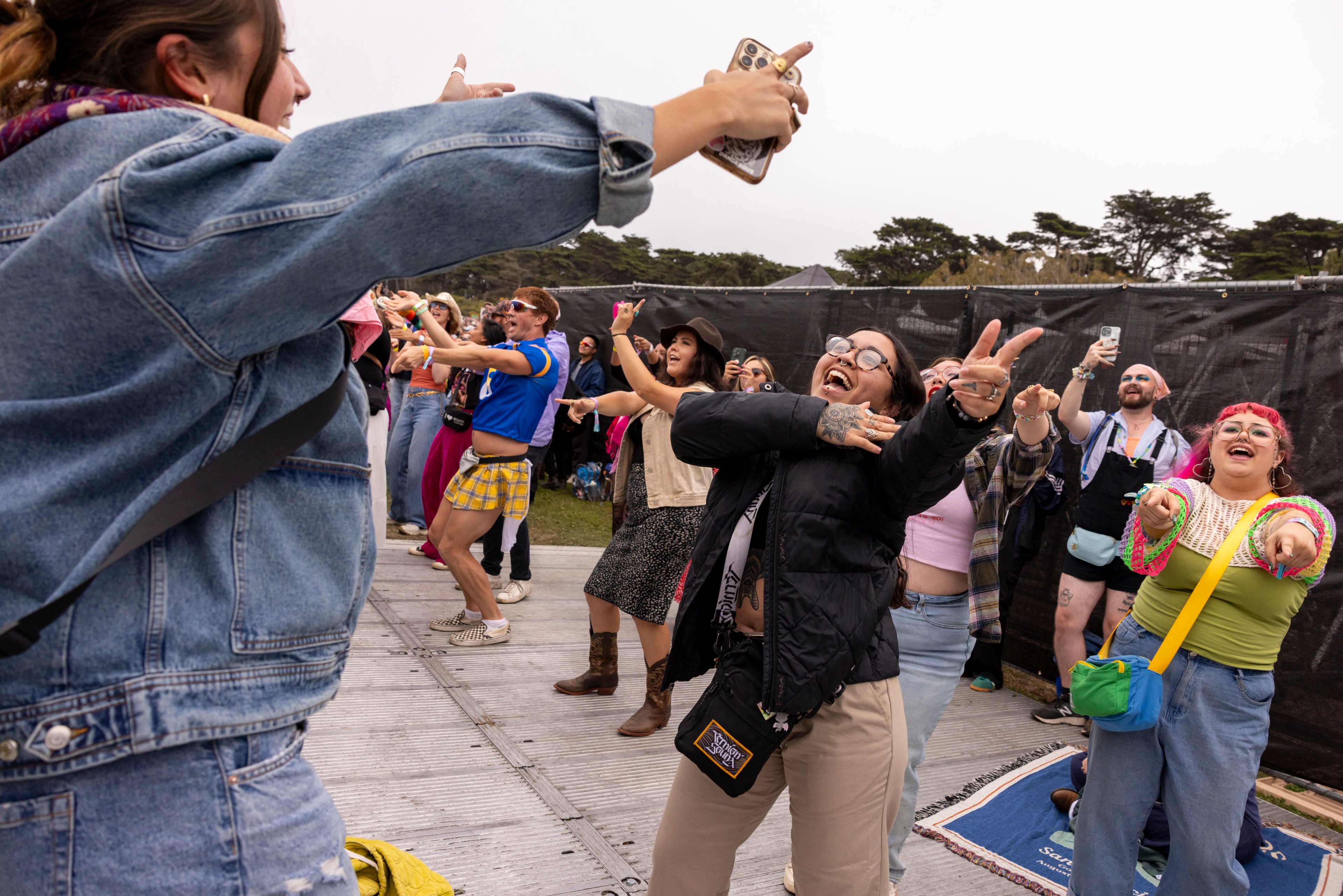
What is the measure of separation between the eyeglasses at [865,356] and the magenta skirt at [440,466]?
4.04m

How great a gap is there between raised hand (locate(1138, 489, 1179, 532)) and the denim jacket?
2830 millimetres

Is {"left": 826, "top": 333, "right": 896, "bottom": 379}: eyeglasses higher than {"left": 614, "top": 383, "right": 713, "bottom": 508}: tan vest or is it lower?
higher

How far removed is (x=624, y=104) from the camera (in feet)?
3.09

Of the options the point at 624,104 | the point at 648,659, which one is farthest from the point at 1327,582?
the point at 624,104

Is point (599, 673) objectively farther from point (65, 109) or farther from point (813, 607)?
point (65, 109)

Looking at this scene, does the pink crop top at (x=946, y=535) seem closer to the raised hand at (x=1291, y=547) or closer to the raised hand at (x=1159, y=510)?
the raised hand at (x=1159, y=510)

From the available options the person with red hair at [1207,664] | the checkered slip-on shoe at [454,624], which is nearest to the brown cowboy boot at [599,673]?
the checkered slip-on shoe at [454,624]

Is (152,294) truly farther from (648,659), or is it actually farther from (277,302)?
(648,659)

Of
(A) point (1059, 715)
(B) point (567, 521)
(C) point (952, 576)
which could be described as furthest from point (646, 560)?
(B) point (567, 521)

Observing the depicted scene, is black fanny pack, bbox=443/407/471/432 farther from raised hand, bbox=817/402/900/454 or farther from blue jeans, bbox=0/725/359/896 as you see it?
blue jeans, bbox=0/725/359/896

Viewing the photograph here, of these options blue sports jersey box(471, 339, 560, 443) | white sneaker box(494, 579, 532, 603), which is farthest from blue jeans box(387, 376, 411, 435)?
blue sports jersey box(471, 339, 560, 443)

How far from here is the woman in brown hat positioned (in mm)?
4559

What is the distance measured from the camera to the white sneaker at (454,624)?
222 inches

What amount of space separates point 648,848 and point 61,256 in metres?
3.24
